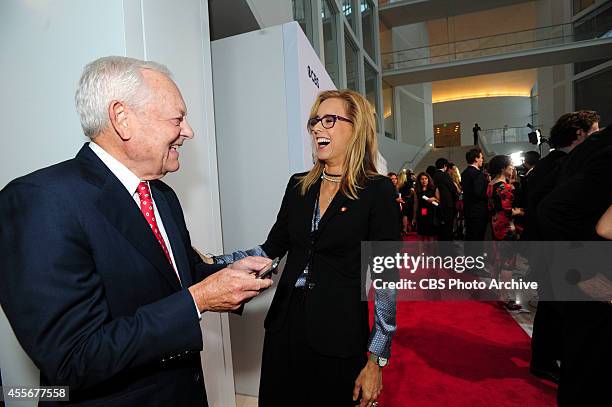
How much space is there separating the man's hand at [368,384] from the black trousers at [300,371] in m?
0.03

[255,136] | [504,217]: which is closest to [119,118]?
[255,136]

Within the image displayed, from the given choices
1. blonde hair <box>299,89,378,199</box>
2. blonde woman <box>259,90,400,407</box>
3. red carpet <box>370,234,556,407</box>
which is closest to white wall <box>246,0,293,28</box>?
blonde hair <box>299,89,378,199</box>

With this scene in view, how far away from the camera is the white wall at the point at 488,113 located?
2077cm

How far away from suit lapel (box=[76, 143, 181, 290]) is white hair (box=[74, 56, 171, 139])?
0.10 metres

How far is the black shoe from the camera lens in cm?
264

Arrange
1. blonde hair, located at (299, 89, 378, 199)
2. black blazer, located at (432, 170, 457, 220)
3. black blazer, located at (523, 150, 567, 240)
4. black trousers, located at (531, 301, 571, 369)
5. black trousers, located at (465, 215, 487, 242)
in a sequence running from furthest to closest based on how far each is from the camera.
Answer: black blazer, located at (432, 170, 457, 220) < black trousers, located at (465, 215, 487, 242) < black trousers, located at (531, 301, 571, 369) < black blazer, located at (523, 150, 567, 240) < blonde hair, located at (299, 89, 378, 199)

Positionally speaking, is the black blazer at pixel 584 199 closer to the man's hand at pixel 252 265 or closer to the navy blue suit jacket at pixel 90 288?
the man's hand at pixel 252 265

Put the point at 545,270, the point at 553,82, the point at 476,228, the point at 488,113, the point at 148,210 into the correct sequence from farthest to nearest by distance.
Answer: the point at 488,113
the point at 553,82
the point at 476,228
the point at 545,270
the point at 148,210

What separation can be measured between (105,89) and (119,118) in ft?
0.27

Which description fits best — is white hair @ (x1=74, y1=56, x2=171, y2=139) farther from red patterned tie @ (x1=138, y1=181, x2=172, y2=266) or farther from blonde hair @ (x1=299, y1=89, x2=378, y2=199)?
blonde hair @ (x1=299, y1=89, x2=378, y2=199)

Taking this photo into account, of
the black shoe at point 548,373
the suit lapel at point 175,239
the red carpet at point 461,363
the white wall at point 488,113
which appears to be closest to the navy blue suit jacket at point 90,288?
the suit lapel at point 175,239

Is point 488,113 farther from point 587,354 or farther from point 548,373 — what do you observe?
point 587,354

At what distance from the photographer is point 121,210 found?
38.2 inches

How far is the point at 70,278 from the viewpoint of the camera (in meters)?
A: 0.81
